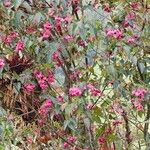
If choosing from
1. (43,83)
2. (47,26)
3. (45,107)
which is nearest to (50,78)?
(43,83)

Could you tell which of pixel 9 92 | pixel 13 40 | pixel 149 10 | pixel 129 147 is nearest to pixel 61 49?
pixel 13 40

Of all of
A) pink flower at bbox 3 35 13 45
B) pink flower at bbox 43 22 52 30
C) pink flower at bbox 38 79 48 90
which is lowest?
pink flower at bbox 38 79 48 90

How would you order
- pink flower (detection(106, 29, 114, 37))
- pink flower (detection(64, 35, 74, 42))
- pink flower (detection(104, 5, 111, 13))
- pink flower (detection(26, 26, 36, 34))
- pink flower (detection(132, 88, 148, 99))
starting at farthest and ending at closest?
pink flower (detection(104, 5, 111, 13)) → pink flower (detection(26, 26, 36, 34)) → pink flower (detection(64, 35, 74, 42)) → pink flower (detection(132, 88, 148, 99)) → pink flower (detection(106, 29, 114, 37))

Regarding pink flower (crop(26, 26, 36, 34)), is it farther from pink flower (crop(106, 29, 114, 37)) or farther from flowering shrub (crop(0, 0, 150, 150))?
pink flower (crop(106, 29, 114, 37))

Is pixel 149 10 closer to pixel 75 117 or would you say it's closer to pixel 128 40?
pixel 128 40

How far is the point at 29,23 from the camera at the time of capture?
2.78 m

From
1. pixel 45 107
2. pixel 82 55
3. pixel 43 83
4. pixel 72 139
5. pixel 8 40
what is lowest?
pixel 72 139

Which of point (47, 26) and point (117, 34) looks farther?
point (47, 26)

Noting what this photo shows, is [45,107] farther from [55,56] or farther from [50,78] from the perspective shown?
[55,56]

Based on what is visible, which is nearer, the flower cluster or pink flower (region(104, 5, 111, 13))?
Answer: the flower cluster

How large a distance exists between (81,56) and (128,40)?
0.40 m

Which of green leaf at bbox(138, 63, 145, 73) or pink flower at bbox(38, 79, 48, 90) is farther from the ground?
green leaf at bbox(138, 63, 145, 73)

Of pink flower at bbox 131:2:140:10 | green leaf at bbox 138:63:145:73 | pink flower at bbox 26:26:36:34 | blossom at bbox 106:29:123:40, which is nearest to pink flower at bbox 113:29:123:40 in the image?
blossom at bbox 106:29:123:40

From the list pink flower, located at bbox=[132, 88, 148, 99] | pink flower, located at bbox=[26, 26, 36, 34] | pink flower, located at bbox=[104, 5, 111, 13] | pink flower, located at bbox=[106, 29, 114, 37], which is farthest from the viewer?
pink flower, located at bbox=[104, 5, 111, 13]
